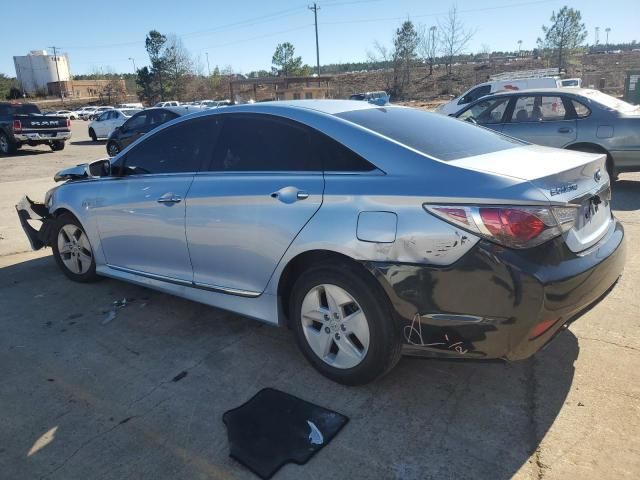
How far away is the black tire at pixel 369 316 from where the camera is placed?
2.76 metres

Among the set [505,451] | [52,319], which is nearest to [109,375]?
[52,319]

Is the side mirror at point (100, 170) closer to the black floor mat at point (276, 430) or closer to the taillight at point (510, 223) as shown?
the black floor mat at point (276, 430)

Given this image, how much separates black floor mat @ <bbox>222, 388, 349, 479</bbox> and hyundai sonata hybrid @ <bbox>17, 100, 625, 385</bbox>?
0.31 m

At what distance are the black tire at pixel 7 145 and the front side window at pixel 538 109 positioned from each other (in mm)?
17223

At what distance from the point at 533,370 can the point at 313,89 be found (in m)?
33.9

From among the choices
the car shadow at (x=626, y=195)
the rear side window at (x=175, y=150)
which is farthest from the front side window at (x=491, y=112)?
the rear side window at (x=175, y=150)

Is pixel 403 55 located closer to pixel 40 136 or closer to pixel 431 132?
pixel 40 136

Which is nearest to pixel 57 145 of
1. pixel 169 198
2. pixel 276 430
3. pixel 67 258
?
A: pixel 67 258

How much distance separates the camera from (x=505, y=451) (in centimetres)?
246

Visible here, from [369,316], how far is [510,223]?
873 millimetres

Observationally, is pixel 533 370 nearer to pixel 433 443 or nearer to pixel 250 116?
pixel 433 443

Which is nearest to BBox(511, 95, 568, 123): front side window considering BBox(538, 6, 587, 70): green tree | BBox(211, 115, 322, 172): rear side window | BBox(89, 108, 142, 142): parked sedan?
BBox(211, 115, 322, 172): rear side window

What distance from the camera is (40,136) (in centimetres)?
1853

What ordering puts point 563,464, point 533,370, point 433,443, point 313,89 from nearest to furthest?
point 563,464 < point 433,443 < point 533,370 < point 313,89
